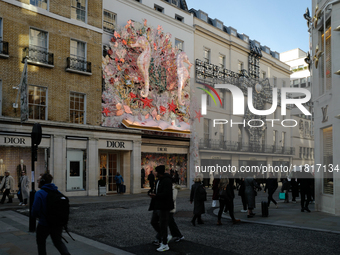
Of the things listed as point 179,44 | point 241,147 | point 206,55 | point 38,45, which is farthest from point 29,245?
point 241,147

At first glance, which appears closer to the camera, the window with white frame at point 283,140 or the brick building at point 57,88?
the brick building at point 57,88

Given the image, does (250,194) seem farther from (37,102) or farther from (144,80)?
(144,80)

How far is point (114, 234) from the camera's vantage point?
31.9ft

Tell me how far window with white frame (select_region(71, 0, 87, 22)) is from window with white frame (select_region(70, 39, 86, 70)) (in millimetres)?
1642

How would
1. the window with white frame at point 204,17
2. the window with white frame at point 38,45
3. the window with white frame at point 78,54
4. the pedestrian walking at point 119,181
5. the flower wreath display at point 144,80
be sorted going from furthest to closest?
the window with white frame at point 204,17, the flower wreath display at point 144,80, the pedestrian walking at point 119,181, the window with white frame at point 78,54, the window with white frame at point 38,45

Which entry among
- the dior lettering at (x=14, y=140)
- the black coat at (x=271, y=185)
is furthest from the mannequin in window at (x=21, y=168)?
the black coat at (x=271, y=185)

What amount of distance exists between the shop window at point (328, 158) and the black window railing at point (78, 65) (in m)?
15.1

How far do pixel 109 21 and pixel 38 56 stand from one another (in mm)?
6563

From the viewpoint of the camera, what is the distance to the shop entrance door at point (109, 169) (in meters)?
24.7

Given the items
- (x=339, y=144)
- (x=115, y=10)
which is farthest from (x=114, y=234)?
(x=115, y=10)

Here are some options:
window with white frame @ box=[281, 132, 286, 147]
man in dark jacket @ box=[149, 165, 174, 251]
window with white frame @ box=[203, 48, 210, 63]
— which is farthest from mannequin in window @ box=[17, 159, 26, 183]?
window with white frame @ box=[281, 132, 286, 147]

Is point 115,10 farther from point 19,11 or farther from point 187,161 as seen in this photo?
point 187,161

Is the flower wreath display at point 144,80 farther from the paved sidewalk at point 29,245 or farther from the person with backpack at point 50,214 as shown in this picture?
the person with backpack at point 50,214

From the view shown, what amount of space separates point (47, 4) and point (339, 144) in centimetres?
1823
